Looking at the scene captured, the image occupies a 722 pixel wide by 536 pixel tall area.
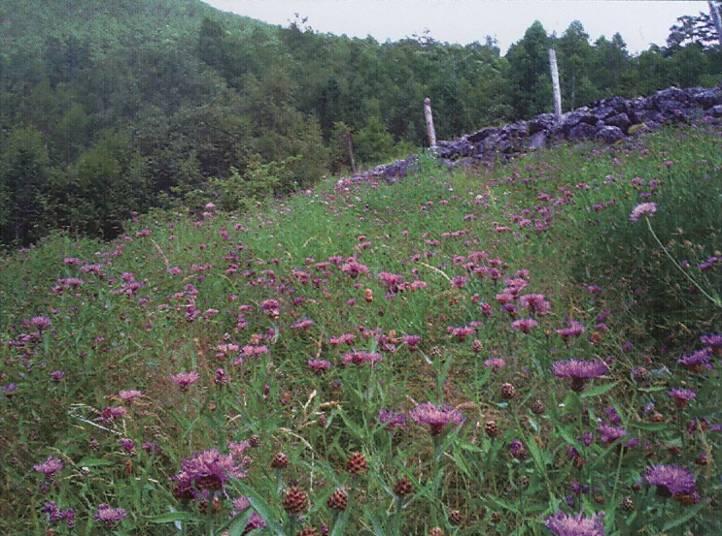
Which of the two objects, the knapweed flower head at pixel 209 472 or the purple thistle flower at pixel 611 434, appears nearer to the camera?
the knapweed flower head at pixel 209 472

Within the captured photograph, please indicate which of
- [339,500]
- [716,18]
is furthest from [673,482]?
[716,18]

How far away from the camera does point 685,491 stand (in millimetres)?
712

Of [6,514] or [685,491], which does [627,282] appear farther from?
[6,514]

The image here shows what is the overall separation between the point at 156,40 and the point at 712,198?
46466mm

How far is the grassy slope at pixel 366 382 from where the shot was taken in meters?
0.96

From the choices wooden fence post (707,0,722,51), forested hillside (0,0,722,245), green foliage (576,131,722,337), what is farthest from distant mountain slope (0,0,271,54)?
green foliage (576,131,722,337)

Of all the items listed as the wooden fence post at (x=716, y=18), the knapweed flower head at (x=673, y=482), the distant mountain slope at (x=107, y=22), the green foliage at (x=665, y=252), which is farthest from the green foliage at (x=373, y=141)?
the distant mountain slope at (x=107, y=22)

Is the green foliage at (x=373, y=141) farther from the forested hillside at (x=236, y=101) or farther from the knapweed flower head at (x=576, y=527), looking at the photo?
the knapweed flower head at (x=576, y=527)

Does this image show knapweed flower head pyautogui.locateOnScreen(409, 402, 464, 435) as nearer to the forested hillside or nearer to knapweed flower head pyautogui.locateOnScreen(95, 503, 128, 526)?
knapweed flower head pyautogui.locateOnScreen(95, 503, 128, 526)

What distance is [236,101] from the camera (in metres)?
23.5

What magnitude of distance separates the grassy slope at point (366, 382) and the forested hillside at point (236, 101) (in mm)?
5939

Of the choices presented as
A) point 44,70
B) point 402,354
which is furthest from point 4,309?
point 44,70

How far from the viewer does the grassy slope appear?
0.96 meters

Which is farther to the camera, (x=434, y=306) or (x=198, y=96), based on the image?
(x=198, y=96)
